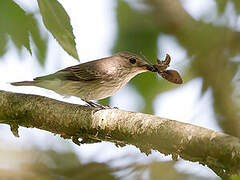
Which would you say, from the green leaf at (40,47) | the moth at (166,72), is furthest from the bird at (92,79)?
the green leaf at (40,47)

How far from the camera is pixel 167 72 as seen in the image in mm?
3789

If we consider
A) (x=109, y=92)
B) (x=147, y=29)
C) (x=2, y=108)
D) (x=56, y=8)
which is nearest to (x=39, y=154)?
(x=2, y=108)

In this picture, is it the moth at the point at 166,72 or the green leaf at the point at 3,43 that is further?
the moth at the point at 166,72

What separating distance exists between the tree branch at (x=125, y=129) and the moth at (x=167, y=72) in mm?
848

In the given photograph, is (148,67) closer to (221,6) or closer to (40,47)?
(221,6)

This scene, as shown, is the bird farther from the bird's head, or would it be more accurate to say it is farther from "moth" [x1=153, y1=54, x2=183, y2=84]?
"moth" [x1=153, y1=54, x2=183, y2=84]

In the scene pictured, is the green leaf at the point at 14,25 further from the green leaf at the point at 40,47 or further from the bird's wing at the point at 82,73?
the bird's wing at the point at 82,73

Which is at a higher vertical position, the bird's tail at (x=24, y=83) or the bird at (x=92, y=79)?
the bird at (x=92, y=79)

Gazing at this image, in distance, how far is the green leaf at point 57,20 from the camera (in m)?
1.75

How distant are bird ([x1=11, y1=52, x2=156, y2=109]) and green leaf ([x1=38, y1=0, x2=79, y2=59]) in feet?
9.74

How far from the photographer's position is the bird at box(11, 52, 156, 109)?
4996mm

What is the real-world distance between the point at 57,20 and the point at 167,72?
2161 millimetres

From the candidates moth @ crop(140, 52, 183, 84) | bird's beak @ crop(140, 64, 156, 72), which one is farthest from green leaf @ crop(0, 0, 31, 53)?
bird's beak @ crop(140, 64, 156, 72)

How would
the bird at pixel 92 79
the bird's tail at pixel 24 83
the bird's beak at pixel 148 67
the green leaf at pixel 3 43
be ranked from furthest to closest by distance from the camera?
the bird at pixel 92 79, the bird's tail at pixel 24 83, the bird's beak at pixel 148 67, the green leaf at pixel 3 43
